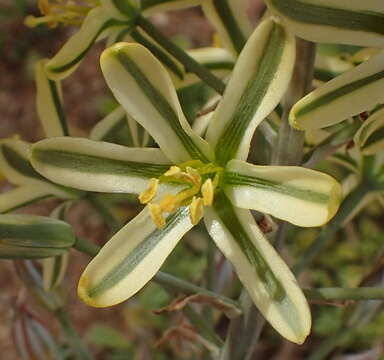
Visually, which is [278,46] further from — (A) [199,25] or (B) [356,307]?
(A) [199,25]

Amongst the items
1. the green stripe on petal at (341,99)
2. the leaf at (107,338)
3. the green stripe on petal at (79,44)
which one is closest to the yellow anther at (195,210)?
the green stripe on petal at (341,99)

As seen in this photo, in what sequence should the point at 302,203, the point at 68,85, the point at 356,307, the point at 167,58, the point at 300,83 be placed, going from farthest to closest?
the point at 68,85
the point at 356,307
the point at 167,58
the point at 300,83
the point at 302,203

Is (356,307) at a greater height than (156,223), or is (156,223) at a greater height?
(156,223)

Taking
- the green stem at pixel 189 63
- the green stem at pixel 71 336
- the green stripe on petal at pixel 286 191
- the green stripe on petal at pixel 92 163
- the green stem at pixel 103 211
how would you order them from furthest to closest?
the green stem at pixel 71 336 → the green stem at pixel 103 211 → the green stem at pixel 189 63 → the green stripe on petal at pixel 92 163 → the green stripe on petal at pixel 286 191

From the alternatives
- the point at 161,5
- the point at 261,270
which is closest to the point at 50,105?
the point at 161,5

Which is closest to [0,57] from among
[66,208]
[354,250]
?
[354,250]

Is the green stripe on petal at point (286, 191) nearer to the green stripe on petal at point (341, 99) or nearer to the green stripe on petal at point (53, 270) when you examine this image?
the green stripe on petal at point (341, 99)

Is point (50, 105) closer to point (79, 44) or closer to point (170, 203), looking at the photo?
point (79, 44)
